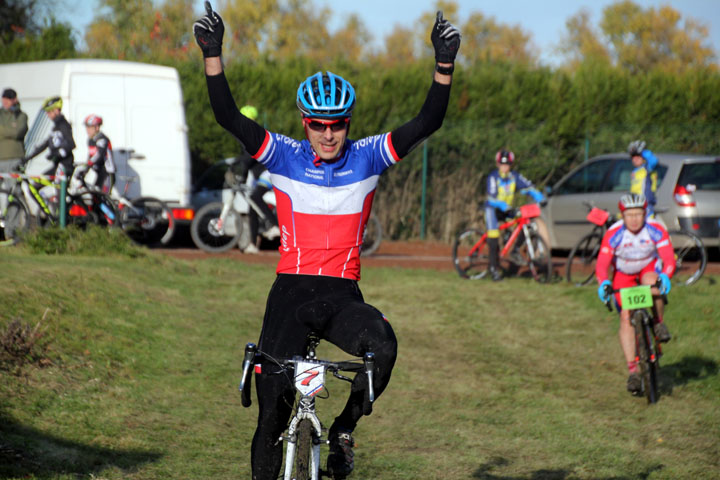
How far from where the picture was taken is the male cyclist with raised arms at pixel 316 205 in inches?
183

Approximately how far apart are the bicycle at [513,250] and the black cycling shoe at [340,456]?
10147 mm

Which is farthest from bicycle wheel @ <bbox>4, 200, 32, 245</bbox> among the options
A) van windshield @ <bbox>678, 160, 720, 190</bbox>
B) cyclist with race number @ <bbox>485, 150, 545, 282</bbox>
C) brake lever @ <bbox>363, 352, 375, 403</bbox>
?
brake lever @ <bbox>363, 352, 375, 403</bbox>

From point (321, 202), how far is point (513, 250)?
10.2 metres

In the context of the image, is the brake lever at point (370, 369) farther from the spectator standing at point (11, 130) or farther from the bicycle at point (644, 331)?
the spectator standing at point (11, 130)

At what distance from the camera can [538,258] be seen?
14.5 meters

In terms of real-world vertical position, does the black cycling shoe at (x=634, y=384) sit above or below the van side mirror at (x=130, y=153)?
below

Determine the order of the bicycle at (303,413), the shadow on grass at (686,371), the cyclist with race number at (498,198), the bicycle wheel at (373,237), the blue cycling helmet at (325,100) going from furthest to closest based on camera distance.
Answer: the bicycle wheel at (373,237) → the cyclist with race number at (498,198) → the shadow on grass at (686,371) → the blue cycling helmet at (325,100) → the bicycle at (303,413)

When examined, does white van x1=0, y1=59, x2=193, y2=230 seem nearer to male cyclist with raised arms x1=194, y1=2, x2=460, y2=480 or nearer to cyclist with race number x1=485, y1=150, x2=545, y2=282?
cyclist with race number x1=485, y1=150, x2=545, y2=282

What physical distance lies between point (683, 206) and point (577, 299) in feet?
9.35

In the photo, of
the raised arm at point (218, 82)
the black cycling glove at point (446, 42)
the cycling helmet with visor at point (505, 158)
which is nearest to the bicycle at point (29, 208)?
the cycling helmet with visor at point (505, 158)

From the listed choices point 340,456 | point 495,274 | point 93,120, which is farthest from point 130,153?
point 340,456

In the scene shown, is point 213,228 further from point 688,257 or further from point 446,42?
point 446,42

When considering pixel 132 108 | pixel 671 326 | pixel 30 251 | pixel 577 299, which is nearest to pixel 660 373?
pixel 671 326

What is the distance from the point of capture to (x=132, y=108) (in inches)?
648
